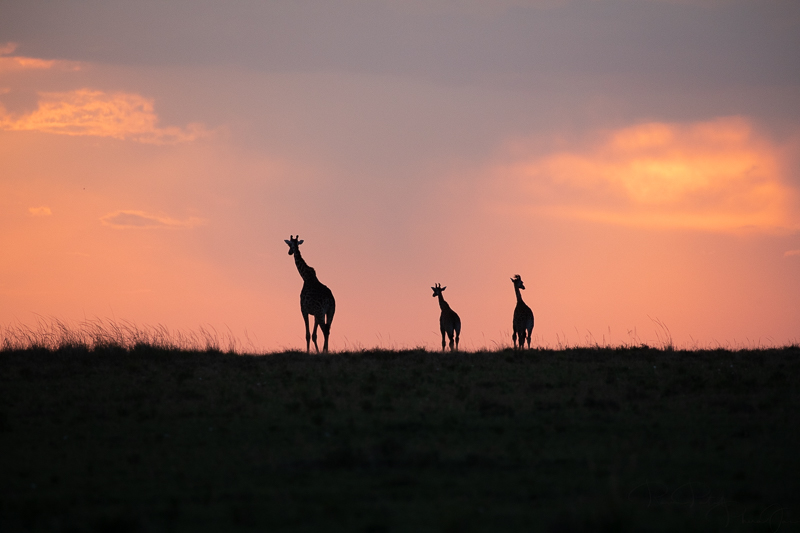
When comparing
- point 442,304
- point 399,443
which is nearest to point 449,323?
point 442,304

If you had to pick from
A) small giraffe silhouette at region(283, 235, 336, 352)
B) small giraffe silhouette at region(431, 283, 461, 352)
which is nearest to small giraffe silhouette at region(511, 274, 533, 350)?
small giraffe silhouette at region(431, 283, 461, 352)

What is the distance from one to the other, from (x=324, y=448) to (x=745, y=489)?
21.1 ft

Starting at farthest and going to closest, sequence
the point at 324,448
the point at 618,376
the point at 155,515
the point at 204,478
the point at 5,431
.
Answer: the point at 618,376 < the point at 5,431 < the point at 324,448 < the point at 204,478 < the point at 155,515

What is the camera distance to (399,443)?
Result: 512 inches

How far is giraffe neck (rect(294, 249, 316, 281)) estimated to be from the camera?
103ft

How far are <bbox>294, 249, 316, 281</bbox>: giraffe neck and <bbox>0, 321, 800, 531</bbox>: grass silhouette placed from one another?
8316 millimetres

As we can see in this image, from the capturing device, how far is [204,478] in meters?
11.4

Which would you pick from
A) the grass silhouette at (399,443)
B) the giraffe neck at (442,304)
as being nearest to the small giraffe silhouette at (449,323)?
the giraffe neck at (442,304)

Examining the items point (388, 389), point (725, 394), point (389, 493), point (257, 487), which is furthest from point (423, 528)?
point (725, 394)

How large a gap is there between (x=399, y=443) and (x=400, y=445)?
12.7 inches

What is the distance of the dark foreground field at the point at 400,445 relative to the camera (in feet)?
31.4

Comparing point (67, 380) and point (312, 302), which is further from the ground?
point (312, 302)

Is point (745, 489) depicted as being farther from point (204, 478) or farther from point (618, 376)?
point (618, 376)

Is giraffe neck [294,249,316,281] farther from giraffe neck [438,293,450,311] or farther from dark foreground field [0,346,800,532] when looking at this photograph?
dark foreground field [0,346,800,532]
